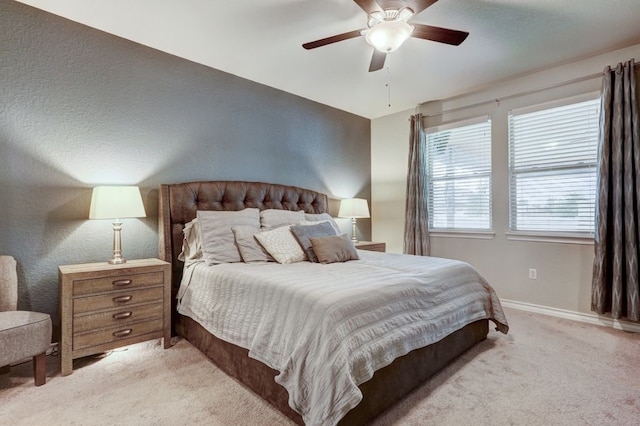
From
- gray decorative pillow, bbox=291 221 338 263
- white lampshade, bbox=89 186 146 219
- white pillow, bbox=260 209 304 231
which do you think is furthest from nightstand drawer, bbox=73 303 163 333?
gray decorative pillow, bbox=291 221 338 263

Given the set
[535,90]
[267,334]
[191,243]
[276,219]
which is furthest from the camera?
[535,90]

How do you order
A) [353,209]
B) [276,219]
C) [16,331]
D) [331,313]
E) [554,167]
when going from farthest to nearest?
[353,209], [554,167], [276,219], [16,331], [331,313]

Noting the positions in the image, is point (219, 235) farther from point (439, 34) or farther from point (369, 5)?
point (439, 34)

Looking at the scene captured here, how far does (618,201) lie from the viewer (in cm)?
290

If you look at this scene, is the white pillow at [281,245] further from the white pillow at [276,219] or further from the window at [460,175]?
the window at [460,175]

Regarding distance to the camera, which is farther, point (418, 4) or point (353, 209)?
point (353, 209)

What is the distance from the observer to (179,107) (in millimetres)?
3113

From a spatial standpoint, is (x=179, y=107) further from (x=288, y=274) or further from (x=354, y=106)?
(x=354, y=106)

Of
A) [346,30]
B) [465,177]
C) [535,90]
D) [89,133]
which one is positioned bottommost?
[465,177]

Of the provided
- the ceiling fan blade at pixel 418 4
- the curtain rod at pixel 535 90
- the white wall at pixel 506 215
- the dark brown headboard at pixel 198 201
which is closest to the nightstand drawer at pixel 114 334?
the dark brown headboard at pixel 198 201

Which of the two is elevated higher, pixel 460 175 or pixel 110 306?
pixel 460 175

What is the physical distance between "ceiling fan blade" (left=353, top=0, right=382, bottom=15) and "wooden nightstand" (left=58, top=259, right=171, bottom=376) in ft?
7.65

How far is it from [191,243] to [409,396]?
2.08m

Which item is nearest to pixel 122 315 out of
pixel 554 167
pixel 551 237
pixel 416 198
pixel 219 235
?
pixel 219 235
